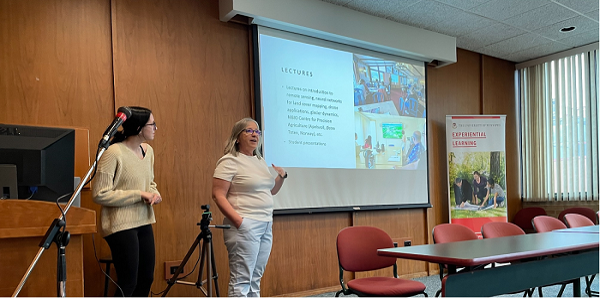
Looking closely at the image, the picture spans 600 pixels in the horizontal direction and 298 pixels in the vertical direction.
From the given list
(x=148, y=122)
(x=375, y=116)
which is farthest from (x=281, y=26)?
(x=148, y=122)

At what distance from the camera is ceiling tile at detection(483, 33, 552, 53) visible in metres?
6.04

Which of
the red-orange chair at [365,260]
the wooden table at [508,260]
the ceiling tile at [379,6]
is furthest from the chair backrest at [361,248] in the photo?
the ceiling tile at [379,6]

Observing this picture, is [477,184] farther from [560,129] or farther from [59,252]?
[59,252]

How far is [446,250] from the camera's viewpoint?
2.52m

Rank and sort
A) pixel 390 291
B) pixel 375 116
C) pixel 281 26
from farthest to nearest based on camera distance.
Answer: pixel 375 116, pixel 281 26, pixel 390 291

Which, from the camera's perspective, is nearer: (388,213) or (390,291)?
(390,291)

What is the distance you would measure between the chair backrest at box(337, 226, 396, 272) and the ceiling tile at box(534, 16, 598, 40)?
3902 millimetres

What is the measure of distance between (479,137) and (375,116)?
1.65 meters

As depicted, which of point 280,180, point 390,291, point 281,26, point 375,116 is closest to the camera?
point 390,291

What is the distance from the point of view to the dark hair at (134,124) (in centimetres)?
271

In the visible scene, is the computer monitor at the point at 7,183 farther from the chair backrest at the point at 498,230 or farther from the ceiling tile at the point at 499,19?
the ceiling tile at the point at 499,19

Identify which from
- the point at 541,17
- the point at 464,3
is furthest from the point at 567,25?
the point at 464,3

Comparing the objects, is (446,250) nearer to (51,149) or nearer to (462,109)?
(51,149)

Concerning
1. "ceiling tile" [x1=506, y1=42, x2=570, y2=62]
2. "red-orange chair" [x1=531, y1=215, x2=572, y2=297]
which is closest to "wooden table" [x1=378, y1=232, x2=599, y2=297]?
"red-orange chair" [x1=531, y1=215, x2=572, y2=297]
